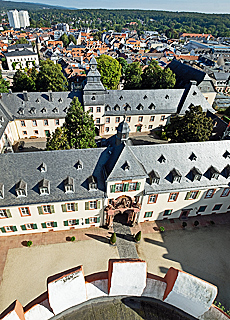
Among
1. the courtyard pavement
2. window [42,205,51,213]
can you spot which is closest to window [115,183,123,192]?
the courtyard pavement

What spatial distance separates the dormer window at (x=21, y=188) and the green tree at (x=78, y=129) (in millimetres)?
14006

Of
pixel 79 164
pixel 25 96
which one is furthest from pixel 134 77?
pixel 79 164

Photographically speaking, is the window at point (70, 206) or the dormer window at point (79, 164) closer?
the dormer window at point (79, 164)

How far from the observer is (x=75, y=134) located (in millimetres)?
45688

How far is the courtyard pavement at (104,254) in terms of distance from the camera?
105 ft

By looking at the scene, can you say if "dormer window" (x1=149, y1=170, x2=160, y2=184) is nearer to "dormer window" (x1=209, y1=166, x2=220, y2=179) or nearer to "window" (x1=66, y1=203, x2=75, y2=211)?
"dormer window" (x1=209, y1=166, x2=220, y2=179)

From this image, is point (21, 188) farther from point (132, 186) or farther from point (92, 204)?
point (132, 186)

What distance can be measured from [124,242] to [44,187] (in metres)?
17.3

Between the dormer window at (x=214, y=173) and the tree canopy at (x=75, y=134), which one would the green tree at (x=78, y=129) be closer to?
the tree canopy at (x=75, y=134)

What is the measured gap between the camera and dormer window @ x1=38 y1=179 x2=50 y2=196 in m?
33.3

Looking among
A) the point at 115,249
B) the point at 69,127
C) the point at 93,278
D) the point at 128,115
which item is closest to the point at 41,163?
the point at 69,127

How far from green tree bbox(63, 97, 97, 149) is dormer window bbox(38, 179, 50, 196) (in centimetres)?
1187

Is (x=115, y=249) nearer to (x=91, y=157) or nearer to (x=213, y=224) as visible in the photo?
(x=91, y=157)

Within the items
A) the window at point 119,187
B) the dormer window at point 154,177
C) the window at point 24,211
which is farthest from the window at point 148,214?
Result: the window at point 24,211
